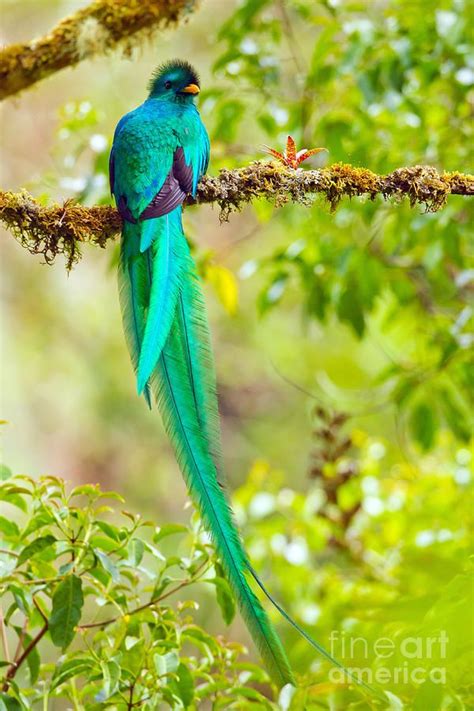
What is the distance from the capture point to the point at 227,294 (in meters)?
2.69

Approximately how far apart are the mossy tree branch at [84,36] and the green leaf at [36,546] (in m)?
1.30

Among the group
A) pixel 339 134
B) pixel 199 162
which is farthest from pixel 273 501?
pixel 199 162

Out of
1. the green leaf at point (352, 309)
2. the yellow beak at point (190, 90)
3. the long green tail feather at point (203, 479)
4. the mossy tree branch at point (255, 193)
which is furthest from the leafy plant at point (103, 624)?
the green leaf at point (352, 309)

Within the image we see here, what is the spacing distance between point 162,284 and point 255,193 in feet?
0.83

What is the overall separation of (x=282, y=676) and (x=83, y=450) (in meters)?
4.92

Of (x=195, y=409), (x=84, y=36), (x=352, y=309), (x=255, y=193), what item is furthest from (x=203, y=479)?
(x=84, y=36)

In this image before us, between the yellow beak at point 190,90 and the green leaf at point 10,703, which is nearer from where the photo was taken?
the green leaf at point 10,703

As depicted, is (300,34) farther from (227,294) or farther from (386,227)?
(227,294)

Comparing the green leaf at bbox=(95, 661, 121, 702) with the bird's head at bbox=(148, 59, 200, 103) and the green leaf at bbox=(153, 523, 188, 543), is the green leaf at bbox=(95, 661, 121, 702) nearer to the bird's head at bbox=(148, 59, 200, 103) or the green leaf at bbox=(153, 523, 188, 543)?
the green leaf at bbox=(153, 523, 188, 543)

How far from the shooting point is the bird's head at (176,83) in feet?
6.46

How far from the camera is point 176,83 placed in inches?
78.1

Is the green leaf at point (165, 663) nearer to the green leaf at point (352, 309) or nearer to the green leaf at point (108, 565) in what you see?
the green leaf at point (108, 565)

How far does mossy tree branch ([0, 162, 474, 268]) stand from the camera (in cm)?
156

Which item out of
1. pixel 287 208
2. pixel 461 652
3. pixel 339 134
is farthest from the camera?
pixel 287 208
